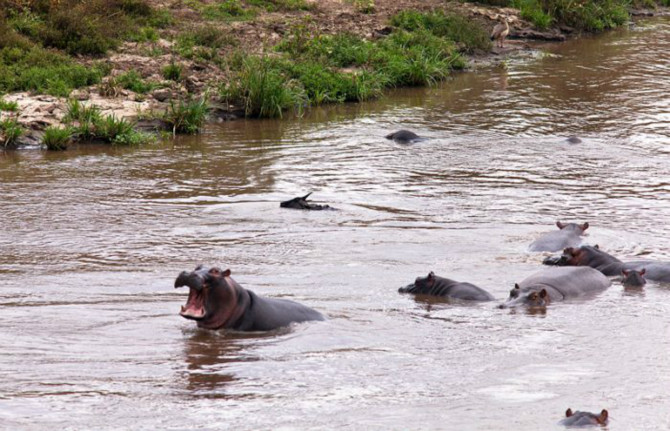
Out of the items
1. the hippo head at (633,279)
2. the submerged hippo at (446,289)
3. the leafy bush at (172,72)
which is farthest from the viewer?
the leafy bush at (172,72)

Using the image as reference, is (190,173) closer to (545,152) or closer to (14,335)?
(545,152)

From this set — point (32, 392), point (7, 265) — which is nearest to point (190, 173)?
point (7, 265)

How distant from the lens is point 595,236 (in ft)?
38.2

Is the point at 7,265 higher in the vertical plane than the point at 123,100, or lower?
lower

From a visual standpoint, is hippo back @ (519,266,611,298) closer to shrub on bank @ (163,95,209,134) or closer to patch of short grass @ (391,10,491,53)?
shrub on bank @ (163,95,209,134)

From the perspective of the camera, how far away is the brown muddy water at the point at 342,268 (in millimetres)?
6887

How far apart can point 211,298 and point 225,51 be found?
13.1 metres

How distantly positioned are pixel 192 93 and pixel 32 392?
1195 centimetres

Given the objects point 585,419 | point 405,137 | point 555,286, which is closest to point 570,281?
point 555,286

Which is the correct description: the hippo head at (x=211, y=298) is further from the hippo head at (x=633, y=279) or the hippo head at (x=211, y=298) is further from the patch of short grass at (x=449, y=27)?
the patch of short grass at (x=449, y=27)

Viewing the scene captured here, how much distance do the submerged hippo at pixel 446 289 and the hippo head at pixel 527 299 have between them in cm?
27

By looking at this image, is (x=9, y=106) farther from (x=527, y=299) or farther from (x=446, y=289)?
(x=527, y=299)

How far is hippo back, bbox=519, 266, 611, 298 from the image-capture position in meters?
9.43

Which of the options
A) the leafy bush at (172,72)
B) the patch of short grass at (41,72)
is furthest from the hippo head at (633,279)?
the leafy bush at (172,72)
